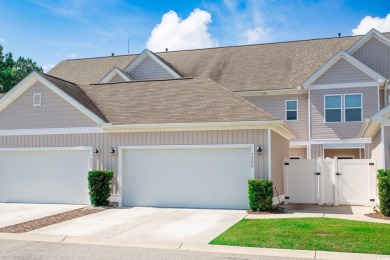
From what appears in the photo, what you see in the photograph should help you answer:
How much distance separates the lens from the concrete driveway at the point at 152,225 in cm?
1101

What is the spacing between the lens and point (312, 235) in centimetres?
1069

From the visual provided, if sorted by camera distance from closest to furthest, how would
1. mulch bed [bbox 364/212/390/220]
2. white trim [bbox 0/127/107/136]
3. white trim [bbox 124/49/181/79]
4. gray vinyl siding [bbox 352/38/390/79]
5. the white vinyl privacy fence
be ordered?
mulch bed [bbox 364/212/390/220], the white vinyl privacy fence, white trim [bbox 0/127/107/136], gray vinyl siding [bbox 352/38/390/79], white trim [bbox 124/49/181/79]

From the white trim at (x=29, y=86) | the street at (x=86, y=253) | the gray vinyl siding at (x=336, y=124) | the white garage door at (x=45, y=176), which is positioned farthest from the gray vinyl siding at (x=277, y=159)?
the street at (x=86, y=253)

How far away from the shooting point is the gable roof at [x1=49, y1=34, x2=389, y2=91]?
→ 2517cm

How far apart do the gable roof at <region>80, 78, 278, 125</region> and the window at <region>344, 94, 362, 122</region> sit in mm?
7804

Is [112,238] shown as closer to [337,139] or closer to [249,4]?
[249,4]

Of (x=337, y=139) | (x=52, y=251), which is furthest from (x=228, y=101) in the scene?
(x=52, y=251)

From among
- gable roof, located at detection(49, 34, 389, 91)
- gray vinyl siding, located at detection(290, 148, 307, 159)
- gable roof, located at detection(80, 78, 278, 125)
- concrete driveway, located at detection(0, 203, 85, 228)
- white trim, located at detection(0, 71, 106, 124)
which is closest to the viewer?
concrete driveway, located at detection(0, 203, 85, 228)

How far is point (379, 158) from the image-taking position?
16.2 metres

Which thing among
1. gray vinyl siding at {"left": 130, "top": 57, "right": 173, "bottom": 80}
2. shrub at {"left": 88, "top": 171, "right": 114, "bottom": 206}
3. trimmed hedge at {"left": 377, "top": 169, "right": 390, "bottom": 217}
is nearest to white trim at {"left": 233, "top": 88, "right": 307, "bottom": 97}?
gray vinyl siding at {"left": 130, "top": 57, "right": 173, "bottom": 80}

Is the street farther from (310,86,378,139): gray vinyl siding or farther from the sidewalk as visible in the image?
(310,86,378,139): gray vinyl siding

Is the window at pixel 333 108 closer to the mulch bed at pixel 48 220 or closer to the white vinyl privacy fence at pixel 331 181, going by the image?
the white vinyl privacy fence at pixel 331 181

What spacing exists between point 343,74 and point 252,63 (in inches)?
247

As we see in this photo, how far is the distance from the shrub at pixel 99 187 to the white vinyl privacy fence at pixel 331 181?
7.28m
